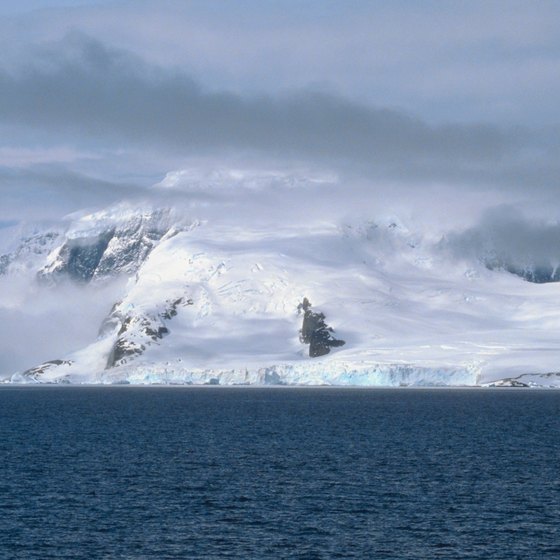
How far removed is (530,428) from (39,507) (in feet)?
250

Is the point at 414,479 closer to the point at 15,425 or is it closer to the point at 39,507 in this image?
the point at 39,507

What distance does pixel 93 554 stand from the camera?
5925cm

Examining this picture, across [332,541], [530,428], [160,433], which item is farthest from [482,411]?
[332,541]

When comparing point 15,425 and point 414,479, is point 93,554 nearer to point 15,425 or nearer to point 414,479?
point 414,479

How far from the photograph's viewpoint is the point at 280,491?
3108 inches

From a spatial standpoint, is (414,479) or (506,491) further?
(414,479)

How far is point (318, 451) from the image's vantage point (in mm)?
105938

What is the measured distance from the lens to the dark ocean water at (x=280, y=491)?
61.8 meters

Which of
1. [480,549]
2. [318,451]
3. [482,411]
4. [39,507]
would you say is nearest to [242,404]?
[482,411]

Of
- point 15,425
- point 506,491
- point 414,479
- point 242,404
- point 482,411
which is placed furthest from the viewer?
point 242,404

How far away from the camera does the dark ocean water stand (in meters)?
61.8

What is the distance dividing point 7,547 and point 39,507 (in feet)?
37.1

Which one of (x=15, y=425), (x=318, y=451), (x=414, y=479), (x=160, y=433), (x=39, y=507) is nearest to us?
(x=39, y=507)

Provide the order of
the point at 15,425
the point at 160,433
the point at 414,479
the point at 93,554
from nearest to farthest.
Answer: the point at 93,554 < the point at 414,479 < the point at 160,433 < the point at 15,425
